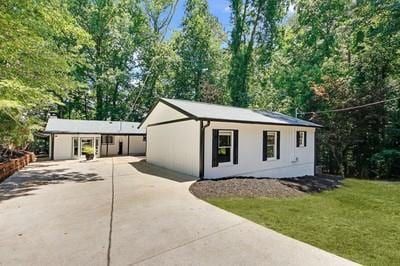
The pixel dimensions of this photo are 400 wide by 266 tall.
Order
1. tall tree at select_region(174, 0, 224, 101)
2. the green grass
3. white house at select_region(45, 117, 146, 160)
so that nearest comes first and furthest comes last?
the green grass < white house at select_region(45, 117, 146, 160) < tall tree at select_region(174, 0, 224, 101)

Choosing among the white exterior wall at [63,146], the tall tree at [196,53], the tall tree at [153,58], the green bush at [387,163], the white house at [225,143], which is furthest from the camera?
the tall tree at [153,58]

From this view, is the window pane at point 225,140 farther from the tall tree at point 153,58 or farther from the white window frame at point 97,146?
the tall tree at point 153,58

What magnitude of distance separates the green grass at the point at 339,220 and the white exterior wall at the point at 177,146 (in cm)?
389

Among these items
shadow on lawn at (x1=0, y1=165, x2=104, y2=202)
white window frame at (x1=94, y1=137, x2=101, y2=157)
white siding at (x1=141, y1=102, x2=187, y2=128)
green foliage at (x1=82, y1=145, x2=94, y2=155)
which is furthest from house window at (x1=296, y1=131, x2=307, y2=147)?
white window frame at (x1=94, y1=137, x2=101, y2=157)

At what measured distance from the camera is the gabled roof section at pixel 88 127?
20.2 metres

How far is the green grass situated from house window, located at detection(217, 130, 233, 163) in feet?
12.4

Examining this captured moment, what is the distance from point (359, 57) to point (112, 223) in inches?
825

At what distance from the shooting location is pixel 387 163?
17.1m

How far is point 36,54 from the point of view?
9.02 metres

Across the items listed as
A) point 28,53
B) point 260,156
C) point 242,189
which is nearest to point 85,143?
point 28,53

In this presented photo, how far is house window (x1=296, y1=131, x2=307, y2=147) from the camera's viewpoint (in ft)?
49.2

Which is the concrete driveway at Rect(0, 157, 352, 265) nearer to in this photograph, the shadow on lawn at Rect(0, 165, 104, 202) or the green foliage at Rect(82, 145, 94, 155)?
the shadow on lawn at Rect(0, 165, 104, 202)

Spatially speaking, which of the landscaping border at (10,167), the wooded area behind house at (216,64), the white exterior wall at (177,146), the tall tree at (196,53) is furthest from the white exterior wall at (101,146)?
the tall tree at (196,53)

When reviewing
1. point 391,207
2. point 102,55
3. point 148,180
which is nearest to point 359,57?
point 391,207
